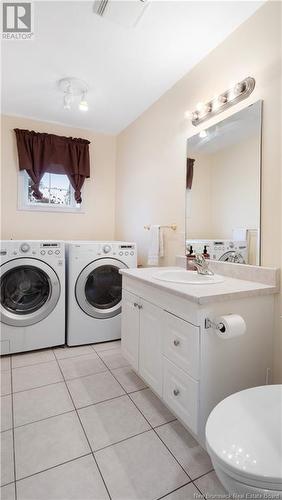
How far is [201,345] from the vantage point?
118cm

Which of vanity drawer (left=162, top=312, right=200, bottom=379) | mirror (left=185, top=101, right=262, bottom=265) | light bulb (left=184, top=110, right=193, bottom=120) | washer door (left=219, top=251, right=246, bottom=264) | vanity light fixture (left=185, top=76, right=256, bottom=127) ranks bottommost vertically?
vanity drawer (left=162, top=312, right=200, bottom=379)

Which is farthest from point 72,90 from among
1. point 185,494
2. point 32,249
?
point 185,494

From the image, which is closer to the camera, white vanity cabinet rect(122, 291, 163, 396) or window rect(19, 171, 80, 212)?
white vanity cabinet rect(122, 291, 163, 396)

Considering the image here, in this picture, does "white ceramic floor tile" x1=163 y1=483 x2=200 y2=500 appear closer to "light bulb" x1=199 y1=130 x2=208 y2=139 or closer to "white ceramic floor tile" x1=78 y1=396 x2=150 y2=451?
"white ceramic floor tile" x1=78 y1=396 x2=150 y2=451

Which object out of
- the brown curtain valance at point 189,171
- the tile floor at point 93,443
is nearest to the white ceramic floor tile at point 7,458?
the tile floor at point 93,443

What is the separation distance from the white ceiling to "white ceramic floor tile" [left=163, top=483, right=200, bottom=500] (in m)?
2.42

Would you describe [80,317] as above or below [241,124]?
below

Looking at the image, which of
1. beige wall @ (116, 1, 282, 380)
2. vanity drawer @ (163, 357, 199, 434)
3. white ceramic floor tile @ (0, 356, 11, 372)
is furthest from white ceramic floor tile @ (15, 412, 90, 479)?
beige wall @ (116, 1, 282, 380)

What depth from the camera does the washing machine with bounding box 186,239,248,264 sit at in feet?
5.26

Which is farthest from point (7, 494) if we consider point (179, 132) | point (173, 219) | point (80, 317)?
point (179, 132)

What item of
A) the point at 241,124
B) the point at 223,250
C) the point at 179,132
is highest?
the point at 179,132

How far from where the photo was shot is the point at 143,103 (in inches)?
101

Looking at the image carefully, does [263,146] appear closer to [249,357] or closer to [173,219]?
[173,219]

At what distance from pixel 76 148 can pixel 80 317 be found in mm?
1970
